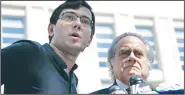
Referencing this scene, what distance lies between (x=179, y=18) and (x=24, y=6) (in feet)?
29.3

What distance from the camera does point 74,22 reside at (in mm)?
1688

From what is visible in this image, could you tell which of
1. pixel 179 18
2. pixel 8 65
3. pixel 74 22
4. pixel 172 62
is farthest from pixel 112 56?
pixel 179 18

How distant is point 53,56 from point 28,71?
0.20 m

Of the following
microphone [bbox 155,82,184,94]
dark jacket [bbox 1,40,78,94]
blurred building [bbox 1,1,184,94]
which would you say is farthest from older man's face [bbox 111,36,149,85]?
blurred building [bbox 1,1,184,94]

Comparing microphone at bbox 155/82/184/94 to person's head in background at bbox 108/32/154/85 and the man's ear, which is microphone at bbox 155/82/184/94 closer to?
person's head in background at bbox 108/32/154/85

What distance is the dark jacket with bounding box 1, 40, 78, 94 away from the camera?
149 centimetres

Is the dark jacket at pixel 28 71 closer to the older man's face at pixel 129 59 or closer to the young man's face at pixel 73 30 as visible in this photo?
the young man's face at pixel 73 30

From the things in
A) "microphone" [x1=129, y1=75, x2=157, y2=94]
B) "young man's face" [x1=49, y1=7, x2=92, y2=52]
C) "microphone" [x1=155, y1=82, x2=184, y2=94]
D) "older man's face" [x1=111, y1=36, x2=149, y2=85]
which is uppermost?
"young man's face" [x1=49, y1=7, x2=92, y2=52]

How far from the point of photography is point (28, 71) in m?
1.51

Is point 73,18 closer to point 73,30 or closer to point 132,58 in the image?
point 73,30

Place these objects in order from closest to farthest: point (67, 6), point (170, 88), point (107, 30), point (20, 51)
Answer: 1. point (170, 88)
2. point (20, 51)
3. point (67, 6)
4. point (107, 30)

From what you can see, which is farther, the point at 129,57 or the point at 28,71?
the point at 129,57

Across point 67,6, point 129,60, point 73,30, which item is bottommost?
point 129,60

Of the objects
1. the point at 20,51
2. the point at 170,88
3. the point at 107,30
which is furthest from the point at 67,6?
the point at 107,30
